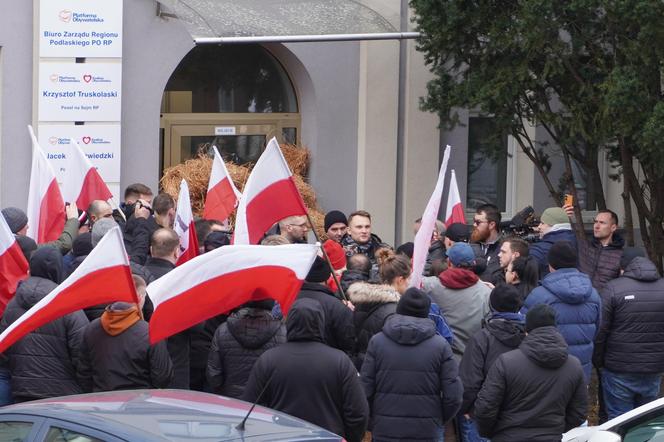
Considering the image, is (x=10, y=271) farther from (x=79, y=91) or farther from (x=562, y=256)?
(x=79, y=91)

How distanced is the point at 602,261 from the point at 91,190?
5.06m

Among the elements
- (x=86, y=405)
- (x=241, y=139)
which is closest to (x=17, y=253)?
(x=86, y=405)

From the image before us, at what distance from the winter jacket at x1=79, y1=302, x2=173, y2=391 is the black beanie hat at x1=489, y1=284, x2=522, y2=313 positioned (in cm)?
219

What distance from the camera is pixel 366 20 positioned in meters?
14.8

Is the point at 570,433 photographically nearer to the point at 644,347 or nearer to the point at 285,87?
the point at 644,347

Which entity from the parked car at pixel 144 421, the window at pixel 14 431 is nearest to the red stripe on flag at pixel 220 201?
the parked car at pixel 144 421

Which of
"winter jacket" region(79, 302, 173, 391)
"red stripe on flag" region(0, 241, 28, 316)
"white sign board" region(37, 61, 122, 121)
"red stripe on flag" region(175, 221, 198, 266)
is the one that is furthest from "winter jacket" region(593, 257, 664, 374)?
"white sign board" region(37, 61, 122, 121)

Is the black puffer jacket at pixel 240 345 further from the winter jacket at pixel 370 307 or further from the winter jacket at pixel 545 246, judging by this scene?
the winter jacket at pixel 545 246

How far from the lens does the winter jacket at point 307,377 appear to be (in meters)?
7.29

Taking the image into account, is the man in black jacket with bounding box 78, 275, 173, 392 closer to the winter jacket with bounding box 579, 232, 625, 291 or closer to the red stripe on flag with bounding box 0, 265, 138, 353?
the red stripe on flag with bounding box 0, 265, 138, 353

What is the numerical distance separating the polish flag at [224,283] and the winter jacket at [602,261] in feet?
13.5

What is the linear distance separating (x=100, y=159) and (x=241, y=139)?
232 cm

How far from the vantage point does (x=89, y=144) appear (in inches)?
564

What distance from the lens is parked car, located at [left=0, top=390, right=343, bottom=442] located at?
5.48 m
